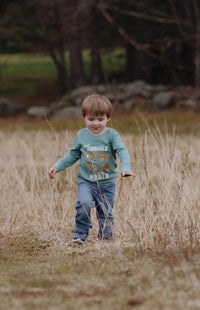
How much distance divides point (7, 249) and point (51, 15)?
77.7ft

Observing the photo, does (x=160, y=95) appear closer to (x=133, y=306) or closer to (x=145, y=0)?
(x=145, y=0)

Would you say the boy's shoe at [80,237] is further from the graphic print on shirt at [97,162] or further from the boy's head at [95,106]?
the boy's head at [95,106]

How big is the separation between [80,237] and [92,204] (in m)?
0.27

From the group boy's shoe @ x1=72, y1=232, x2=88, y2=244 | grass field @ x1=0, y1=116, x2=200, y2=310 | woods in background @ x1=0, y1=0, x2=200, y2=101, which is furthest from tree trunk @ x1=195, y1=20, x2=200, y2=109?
boy's shoe @ x1=72, y1=232, x2=88, y2=244

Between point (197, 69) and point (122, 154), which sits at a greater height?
point (197, 69)

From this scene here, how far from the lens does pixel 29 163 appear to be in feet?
34.9

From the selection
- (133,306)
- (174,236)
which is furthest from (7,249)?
(133,306)

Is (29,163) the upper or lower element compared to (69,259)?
upper

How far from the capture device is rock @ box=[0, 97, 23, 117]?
2758 centimetres

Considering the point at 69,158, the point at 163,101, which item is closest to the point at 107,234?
the point at 69,158

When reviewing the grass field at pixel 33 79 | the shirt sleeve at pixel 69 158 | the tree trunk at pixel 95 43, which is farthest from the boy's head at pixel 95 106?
the grass field at pixel 33 79

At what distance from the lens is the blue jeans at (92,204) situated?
21.4 ft

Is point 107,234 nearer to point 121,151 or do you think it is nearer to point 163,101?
point 121,151

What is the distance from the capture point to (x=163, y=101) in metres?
23.7
